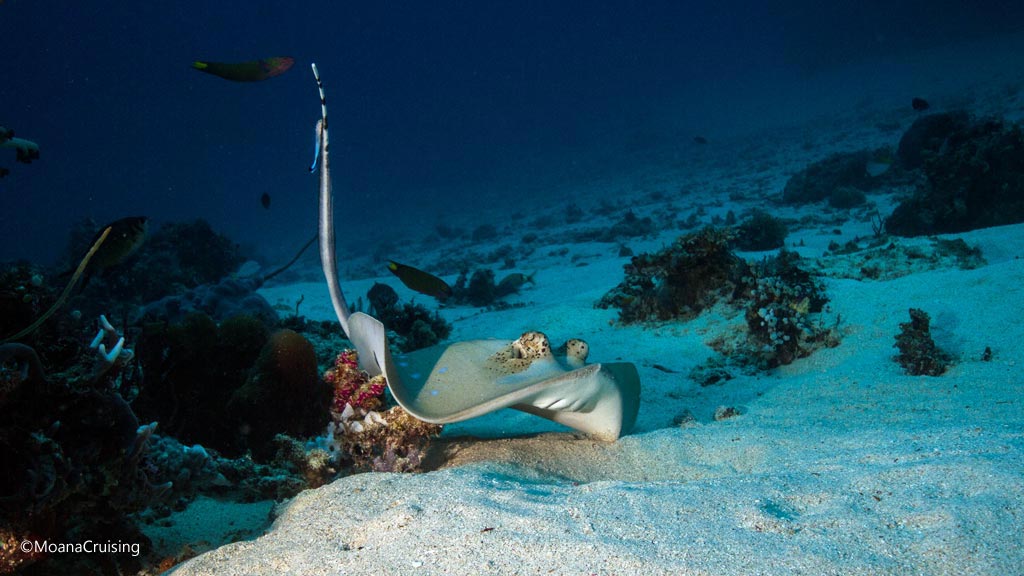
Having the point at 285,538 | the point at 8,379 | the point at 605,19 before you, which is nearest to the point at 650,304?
the point at 285,538

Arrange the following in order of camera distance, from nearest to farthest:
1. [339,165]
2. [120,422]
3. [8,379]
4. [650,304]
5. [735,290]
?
[8,379], [120,422], [735,290], [650,304], [339,165]

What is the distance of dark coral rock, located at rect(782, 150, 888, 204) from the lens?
15.8 metres

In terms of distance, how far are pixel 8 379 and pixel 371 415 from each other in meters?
1.82

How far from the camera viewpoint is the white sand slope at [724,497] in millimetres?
1782

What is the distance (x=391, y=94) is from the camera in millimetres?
116938

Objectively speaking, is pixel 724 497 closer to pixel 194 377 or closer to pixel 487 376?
pixel 487 376

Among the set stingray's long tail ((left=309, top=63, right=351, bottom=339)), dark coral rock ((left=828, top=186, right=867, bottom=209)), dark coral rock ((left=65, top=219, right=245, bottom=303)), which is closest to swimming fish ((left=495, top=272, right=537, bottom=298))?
dark coral rock ((left=65, top=219, right=245, bottom=303))

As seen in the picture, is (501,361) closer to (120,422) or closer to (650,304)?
(120,422)

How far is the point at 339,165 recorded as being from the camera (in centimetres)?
9419

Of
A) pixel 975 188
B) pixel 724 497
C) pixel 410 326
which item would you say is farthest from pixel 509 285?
pixel 975 188

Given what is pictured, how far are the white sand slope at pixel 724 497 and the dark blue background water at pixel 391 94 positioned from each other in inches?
1080

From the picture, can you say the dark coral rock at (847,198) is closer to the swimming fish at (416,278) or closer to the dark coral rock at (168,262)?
the swimming fish at (416,278)

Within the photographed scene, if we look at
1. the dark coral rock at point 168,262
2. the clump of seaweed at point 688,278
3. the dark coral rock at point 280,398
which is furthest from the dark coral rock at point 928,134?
the dark coral rock at point 168,262

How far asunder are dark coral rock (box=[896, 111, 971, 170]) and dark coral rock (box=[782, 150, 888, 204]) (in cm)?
82
